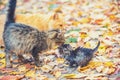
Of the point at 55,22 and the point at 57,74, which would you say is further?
the point at 55,22

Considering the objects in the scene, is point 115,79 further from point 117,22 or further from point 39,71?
point 117,22

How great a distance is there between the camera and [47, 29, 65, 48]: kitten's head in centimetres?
572

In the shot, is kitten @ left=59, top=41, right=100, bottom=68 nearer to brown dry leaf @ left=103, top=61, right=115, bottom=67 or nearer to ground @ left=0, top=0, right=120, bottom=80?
ground @ left=0, top=0, right=120, bottom=80

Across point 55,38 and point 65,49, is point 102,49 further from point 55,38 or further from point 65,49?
point 55,38

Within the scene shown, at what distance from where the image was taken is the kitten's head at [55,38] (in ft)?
18.8

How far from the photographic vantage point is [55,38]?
18.9 ft

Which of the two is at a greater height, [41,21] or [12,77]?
[41,21]

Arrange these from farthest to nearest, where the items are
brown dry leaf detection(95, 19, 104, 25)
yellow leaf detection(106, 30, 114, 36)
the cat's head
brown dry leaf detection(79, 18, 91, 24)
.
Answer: brown dry leaf detection(79, 18, 91, 24)
brown dry leaf detection(95, 19, 104, 25)
the cat's head
yellow leaf detection(106, 30, 114, 36)

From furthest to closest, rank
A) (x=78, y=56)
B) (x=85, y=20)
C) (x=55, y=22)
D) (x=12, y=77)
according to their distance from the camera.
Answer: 1. (x=85, y=20)
2. (x=55, y=22)
3. (x=78, y=56)
4. (x=12, y=77)

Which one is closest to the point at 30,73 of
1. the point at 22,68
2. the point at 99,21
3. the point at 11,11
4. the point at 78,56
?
the point at 22,68

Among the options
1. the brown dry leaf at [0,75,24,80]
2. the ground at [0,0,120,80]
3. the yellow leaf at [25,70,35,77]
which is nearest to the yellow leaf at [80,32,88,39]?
the ground at [0,0,120,80]

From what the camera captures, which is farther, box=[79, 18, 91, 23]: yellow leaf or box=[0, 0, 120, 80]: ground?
box=[79, 18, 91, 23]: yellow leaf

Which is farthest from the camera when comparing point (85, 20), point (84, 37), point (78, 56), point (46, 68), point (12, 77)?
point (85, 20)

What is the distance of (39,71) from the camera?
18.6 ft
